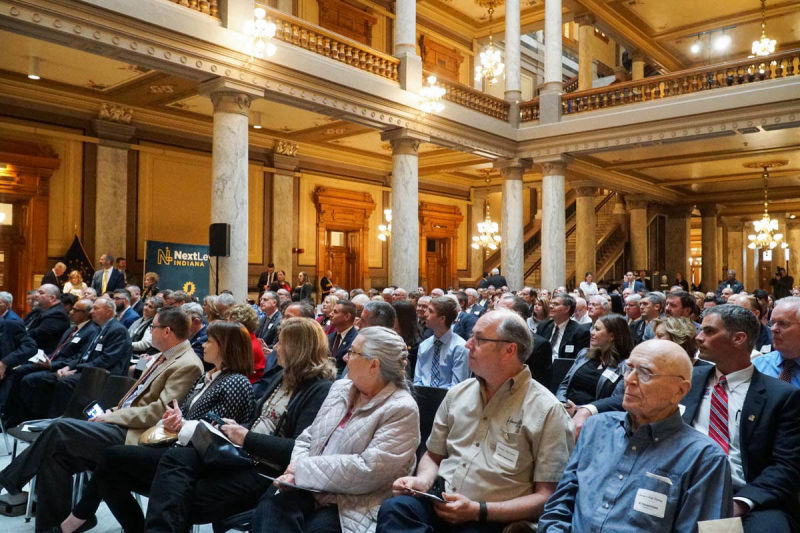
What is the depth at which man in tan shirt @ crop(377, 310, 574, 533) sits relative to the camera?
2.13m

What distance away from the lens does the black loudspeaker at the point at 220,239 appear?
832cm

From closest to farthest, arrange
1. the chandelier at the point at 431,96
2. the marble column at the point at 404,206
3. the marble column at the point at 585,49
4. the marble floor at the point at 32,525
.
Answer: the marble floor at the point at 32,525, the chandelier at the point at 431,96, the marble column at the point at 404,206, the marble column at the point at 585,49

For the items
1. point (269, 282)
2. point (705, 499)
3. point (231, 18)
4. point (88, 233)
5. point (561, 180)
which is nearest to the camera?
point (705, 499)

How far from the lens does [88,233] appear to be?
11180 millimetres

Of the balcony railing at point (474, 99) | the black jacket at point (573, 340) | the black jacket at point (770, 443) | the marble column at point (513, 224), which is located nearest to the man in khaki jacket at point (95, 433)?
the black jacket at point (770, 443)

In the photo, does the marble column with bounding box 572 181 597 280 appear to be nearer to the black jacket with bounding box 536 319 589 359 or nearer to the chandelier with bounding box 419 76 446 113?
the chandelier with bounding box 419 76 446 113

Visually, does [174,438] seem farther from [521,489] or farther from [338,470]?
[521,489]

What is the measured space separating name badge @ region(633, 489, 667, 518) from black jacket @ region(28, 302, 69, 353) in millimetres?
5776

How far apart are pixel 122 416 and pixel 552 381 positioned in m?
2.85

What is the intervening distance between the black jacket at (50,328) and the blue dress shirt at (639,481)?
5485 millimetres

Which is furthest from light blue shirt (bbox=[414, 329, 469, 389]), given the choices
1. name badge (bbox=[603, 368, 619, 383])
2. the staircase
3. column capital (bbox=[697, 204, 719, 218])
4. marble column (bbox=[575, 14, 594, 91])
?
column capital (bbox=[697, 204, 719, 218])

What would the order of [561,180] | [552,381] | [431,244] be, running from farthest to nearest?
1. [431,244]
2. [561,180]
3. [552,381]

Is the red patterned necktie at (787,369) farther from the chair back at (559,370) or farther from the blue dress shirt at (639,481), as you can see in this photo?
the chair back at (559,370)

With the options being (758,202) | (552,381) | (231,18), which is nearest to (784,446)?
(552,381)
